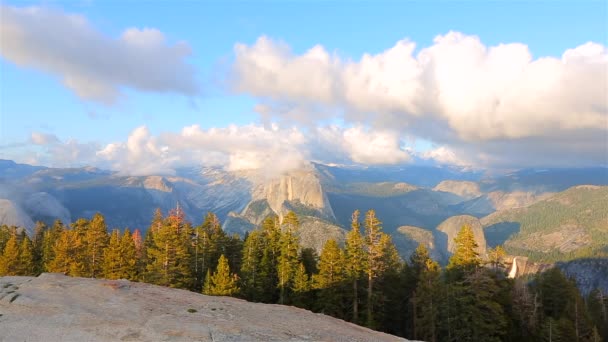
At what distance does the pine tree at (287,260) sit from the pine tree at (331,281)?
16.6 feet

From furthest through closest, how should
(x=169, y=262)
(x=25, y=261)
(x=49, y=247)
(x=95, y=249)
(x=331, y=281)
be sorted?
(x=49, y=247) < (x=25, y=261) < (x=95, y=249) < (x=169, y=262) < (x=331, y=281)

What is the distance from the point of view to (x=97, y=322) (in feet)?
89.9

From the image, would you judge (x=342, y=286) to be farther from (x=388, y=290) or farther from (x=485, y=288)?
(x=485, y=288)

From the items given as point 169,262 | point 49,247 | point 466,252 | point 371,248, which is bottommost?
point 49,247

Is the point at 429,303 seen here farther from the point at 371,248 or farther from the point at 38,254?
the point at 38,254

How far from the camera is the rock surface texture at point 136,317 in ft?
85.6

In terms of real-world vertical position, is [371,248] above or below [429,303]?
above

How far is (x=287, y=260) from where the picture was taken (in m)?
62.2

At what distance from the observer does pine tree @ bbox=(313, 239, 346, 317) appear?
185 feet

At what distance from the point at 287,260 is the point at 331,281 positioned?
8468 mm

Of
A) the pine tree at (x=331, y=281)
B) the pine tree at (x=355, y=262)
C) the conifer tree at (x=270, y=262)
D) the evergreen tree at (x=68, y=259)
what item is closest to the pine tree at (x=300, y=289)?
the pine tree at (x=331, y=281)

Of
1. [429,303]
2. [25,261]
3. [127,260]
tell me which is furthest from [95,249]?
[429,303]

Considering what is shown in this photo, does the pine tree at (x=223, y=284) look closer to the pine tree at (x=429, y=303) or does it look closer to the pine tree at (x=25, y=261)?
the pine tree at (x=429, y=303)

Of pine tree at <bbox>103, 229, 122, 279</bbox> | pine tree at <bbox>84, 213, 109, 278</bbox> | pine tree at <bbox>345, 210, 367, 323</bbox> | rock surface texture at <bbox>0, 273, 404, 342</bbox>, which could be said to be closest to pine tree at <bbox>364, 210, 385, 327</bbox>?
pine tree at <bbox>345, 210, 367, 323</bbox>
